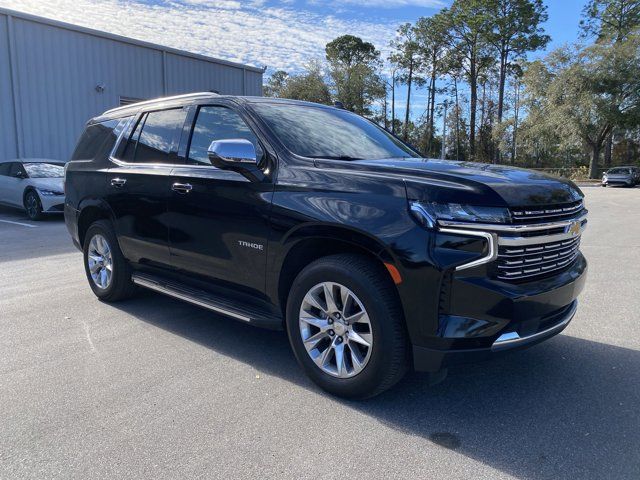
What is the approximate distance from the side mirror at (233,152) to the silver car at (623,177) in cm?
3692

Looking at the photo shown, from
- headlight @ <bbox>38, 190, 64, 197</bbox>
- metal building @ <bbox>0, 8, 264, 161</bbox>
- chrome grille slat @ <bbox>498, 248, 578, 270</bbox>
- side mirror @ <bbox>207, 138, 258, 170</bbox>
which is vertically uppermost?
metal building @ <bbox>0, 8, 264, 161</bbox>

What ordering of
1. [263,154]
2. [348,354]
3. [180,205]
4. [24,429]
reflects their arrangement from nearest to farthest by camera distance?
[24,429]
[348,354]
[263,154]
[180,205]

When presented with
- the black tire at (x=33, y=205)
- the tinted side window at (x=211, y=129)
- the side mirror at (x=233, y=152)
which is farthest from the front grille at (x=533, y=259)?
the black tire at (x=33, y=205)

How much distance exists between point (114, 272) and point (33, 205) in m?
8.84

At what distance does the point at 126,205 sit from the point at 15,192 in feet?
32.9

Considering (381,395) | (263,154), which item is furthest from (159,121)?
(381,395)

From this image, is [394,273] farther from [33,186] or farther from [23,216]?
[23,216]

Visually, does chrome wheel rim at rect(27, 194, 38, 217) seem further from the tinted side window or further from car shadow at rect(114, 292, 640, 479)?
the tinted side window

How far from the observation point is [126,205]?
4.77 metres

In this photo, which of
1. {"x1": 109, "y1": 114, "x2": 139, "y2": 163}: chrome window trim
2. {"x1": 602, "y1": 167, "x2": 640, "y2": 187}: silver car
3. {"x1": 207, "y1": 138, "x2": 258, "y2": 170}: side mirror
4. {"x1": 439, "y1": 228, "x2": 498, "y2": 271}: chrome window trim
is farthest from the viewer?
{"x1": 602, "y1": 167, "x2": 640, "y2": 187}: silver car

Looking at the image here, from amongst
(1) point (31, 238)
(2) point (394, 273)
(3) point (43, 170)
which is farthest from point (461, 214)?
(3) point (43, 170)

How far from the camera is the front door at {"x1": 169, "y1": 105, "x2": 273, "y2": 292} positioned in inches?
142

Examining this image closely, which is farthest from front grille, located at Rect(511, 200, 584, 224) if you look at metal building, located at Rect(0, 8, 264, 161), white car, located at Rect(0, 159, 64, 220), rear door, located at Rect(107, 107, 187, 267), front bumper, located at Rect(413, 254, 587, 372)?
metal building, located at Rect(0, 8, 264, 161)

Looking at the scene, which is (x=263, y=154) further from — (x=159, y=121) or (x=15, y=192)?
(x=15, y=192)
